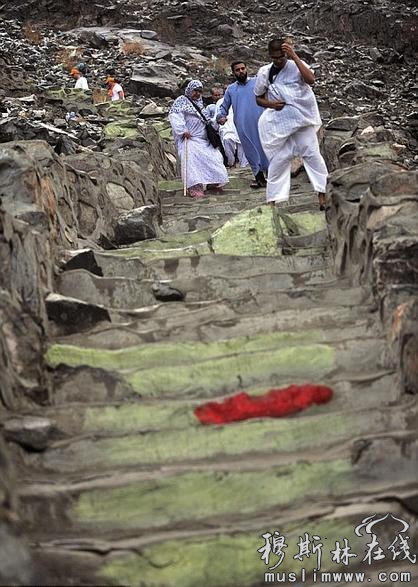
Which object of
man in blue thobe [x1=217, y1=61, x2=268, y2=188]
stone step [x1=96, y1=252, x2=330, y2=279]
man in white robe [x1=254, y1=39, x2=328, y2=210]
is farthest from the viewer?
man in blue thobe [x1=217, y1=61, x2=268, y2=188]

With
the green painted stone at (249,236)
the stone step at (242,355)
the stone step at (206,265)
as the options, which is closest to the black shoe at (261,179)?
the green painted stone at (249,236)

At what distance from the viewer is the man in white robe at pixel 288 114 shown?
243 inches

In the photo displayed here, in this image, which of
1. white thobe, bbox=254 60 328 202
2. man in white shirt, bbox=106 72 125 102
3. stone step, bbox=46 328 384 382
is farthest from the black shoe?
man in white shirt, bbox=106 72 125 102

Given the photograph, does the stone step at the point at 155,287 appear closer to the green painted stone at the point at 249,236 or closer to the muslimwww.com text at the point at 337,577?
the green painted stone at the point at 249,236

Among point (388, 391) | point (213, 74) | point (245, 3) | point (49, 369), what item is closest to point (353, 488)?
point (388, 391)

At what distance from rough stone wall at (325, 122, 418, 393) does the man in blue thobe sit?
3344 millimetres

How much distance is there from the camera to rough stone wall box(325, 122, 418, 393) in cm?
343

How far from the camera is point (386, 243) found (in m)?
3.98

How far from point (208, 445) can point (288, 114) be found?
12.1 ft

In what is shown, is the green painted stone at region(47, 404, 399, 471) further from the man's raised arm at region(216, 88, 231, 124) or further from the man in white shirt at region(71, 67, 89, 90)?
the man in white shirt at region(71, 67, 89, 90)

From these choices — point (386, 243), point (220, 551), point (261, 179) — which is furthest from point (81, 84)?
Answer: point (220, 551)

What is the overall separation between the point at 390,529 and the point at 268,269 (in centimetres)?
229

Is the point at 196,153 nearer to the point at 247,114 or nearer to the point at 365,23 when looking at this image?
the point at 247,114

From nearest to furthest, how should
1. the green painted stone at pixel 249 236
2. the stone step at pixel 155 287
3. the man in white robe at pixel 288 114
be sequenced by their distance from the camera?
the stone step at pixel 155 287, the green painted stone at pixel 249 236, the man in white robe at pixel 288 114
